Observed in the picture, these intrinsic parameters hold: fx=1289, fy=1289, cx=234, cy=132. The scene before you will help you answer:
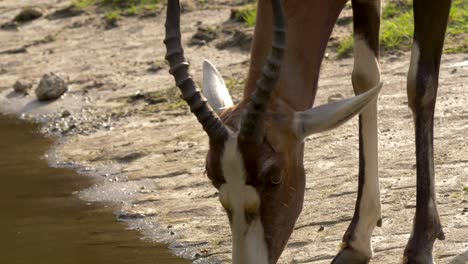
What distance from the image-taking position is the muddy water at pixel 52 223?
8.53 metres

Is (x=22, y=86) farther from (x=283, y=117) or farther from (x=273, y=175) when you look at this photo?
(x=273, y=175)

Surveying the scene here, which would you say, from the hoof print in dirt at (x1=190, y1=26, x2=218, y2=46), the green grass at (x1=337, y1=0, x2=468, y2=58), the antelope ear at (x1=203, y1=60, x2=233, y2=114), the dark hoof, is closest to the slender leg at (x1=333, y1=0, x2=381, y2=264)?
the dark hoof

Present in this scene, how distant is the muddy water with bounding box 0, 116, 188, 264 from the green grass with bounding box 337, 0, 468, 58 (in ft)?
9.62

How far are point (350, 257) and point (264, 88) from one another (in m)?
1.45

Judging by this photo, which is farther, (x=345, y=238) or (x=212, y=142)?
(x=345, y=238)

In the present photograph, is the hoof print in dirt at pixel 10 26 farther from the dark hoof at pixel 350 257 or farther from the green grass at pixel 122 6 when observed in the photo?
the dark hoof at pixel 350 257

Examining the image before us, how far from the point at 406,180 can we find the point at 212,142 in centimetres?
250

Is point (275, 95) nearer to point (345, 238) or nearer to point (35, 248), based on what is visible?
point (345, 238)

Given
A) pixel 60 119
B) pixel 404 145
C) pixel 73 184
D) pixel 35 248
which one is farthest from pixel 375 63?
pixel 60 119

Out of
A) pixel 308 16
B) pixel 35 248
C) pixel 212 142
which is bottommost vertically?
pixel 35 248

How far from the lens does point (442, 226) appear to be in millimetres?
7594

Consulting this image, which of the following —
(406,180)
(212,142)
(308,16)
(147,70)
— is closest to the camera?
(212,142)

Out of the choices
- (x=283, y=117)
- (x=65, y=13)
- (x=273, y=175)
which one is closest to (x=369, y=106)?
(x=283, y=117)

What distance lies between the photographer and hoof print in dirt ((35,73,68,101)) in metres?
12.6
